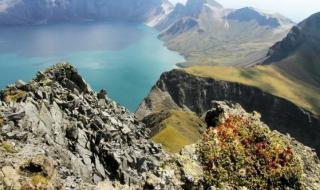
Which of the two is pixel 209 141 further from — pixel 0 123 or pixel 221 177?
pixel 0 123

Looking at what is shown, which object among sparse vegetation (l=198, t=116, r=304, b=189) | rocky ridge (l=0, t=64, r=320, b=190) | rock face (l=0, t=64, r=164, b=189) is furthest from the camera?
sparse vegetation (l=198, t=116, r=304, b=189)

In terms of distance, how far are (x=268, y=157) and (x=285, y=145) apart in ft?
15.9

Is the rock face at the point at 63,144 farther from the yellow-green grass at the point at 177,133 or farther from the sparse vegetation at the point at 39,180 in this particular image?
the yellow-green grass at the point at 177,133

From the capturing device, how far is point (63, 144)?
130 feet

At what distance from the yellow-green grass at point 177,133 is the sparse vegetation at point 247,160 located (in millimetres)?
64281

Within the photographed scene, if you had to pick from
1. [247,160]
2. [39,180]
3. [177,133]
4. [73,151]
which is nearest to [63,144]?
[73,151]

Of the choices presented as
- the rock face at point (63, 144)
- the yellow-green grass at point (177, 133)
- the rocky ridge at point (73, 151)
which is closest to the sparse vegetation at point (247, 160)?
the rocky ridge at point (73, 151)

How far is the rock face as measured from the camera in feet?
109

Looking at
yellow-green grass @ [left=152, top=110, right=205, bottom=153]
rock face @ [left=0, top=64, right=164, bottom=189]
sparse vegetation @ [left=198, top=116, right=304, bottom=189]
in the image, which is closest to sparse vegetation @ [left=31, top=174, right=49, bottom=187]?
rock face @ [left=0, top=64, right=164, bottom=189]

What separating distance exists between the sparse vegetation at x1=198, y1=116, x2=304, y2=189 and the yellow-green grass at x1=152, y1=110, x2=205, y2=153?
6428 cm

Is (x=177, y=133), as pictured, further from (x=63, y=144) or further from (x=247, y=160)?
(x=63, y=144)

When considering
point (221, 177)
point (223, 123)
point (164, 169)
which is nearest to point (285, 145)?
point (223, 123)

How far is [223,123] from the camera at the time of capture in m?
54.0

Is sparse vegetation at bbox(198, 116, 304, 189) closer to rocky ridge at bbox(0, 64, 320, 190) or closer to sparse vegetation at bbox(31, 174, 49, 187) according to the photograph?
rocky ridge at bbox(0, 64, 320, 190)
